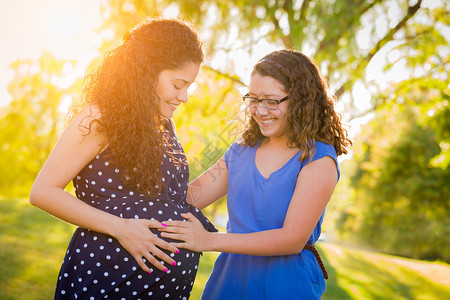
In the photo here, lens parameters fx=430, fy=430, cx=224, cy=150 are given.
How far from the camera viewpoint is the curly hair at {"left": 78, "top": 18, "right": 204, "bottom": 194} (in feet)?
6.36

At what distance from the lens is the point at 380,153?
22.1 meters

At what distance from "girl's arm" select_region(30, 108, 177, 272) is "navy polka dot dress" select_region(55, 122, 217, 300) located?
0.06m

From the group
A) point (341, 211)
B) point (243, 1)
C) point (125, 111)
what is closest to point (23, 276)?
point (125, 111)

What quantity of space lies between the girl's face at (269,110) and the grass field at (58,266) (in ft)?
12.7

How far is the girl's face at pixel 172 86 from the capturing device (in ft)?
6.97

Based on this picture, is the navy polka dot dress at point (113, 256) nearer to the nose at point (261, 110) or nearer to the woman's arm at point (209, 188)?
the woman's arm at point (209, 188)

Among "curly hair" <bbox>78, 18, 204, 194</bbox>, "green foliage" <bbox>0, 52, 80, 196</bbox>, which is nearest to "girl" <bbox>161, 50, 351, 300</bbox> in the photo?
"curly hair" <bbox>78, 18, 204, 194</bbox>

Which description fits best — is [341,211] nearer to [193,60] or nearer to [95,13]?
[95,13]

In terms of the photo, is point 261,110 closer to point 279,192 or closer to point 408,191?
point 279,192

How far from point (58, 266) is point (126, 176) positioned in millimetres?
4587

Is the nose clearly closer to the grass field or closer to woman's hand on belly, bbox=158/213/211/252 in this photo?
woman's hand on belly, bbox=158/213/211/252

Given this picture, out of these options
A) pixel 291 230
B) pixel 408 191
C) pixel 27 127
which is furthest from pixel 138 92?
pixel 408 191

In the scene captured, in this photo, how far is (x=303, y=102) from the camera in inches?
84.6

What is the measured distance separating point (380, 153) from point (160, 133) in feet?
70.7
